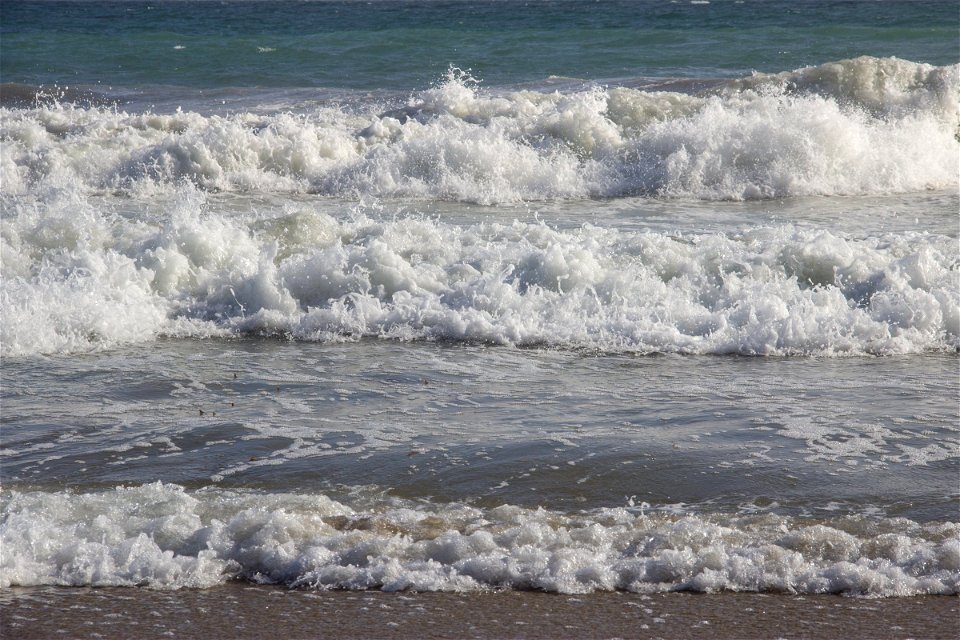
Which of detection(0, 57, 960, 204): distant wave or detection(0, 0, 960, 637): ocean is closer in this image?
detection(0, 0, 960, 637): ocean

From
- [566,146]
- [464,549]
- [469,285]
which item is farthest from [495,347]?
[566,146]

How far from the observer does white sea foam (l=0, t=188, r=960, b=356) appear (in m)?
7.08

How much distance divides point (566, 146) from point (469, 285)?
21.4 feet

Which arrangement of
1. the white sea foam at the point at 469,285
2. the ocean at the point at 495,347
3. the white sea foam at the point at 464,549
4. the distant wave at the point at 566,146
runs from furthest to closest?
the distant wave at the point at 566,146, the white sea foam at the point at 469,285, the ocean at the point at 495,347, the white sea foam at the point at 464,549

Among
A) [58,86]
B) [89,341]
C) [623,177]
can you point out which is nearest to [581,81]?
[623,177]

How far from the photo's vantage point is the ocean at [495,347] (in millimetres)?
4008

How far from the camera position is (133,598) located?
148 inches

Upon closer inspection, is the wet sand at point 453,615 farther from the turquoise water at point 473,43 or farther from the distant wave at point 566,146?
the turquoise water at point 473,43

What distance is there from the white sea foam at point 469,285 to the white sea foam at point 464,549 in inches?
110

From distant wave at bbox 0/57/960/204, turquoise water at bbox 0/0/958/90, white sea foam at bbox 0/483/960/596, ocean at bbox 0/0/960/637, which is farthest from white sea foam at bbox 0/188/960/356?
turquoise water at bbox 0/0/958/90

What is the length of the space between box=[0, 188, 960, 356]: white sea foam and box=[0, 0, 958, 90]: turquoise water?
540 inches

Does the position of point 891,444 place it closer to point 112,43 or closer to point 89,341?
point 89,341

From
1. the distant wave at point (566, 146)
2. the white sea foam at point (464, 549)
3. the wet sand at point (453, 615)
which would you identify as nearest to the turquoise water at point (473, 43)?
the distant wave at point (566, 146)

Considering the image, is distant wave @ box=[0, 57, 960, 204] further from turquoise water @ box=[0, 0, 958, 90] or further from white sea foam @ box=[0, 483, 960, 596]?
white sea foam @ box=[0, 483, 960, 596]
